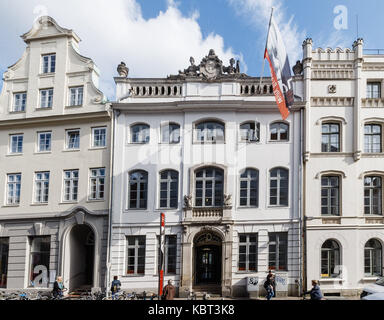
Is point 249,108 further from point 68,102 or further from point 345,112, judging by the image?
point 68,102

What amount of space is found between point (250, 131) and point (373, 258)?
10.0m

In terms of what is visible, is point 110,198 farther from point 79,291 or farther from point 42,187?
point 79,291

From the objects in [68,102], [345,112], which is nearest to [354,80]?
[345,112]

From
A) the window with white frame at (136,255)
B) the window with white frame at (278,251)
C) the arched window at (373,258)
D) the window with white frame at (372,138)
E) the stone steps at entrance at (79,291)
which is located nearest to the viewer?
the arched window at (373,258)

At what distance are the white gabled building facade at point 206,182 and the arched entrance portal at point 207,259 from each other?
2.3 inches

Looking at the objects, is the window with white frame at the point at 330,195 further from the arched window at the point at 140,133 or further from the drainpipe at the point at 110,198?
the drainpipe at the point at 110,198

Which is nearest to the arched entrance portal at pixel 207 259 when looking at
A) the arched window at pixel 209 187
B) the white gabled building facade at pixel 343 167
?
the arched window at pixel 209 187

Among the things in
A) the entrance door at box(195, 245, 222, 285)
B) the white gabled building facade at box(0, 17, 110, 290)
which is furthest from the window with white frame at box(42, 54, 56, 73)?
the entrance door at box(195, 245, 222, 285)

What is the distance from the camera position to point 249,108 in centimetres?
2791

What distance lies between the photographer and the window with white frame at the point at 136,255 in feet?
89.1

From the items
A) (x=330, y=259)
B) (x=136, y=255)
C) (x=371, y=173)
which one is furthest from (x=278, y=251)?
(x=136, y=255)

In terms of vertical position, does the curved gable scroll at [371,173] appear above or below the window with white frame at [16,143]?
below
